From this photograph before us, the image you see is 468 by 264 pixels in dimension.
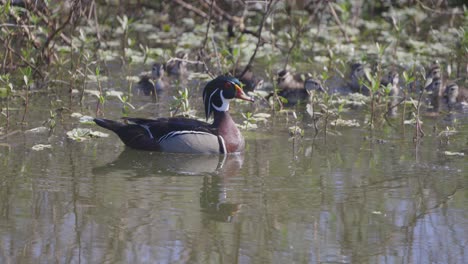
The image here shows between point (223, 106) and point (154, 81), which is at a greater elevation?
point (154, 81)

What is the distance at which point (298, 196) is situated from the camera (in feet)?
29.8

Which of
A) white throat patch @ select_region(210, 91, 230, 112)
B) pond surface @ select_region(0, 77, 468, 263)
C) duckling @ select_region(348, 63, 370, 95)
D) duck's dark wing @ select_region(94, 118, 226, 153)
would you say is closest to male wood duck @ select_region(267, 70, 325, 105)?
duckling @ select_region(348, 63, 370, 95)

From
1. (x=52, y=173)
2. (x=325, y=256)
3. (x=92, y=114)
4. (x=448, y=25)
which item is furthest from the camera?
(x=448, y=25)

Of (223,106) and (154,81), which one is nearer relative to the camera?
(223,106)

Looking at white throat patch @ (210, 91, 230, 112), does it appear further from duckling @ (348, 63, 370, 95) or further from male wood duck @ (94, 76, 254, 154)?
duckling @ (348, 63, 370, 95)

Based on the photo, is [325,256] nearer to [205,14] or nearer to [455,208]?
[455,208]

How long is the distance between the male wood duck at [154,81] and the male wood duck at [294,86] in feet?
5.28

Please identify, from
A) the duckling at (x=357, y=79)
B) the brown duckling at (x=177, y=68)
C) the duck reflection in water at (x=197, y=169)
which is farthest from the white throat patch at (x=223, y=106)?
the brown duckling at (x=177, y=68)

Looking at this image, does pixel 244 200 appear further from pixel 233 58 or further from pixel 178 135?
pixel 233 58

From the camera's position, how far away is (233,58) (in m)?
13.4

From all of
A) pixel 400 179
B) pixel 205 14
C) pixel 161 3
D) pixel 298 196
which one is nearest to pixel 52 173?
pixel 298 196

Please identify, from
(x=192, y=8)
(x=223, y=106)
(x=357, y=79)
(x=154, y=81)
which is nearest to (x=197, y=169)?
(x=223, y=106)

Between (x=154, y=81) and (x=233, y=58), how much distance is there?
1351 mm

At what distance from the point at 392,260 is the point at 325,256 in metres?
0.48
